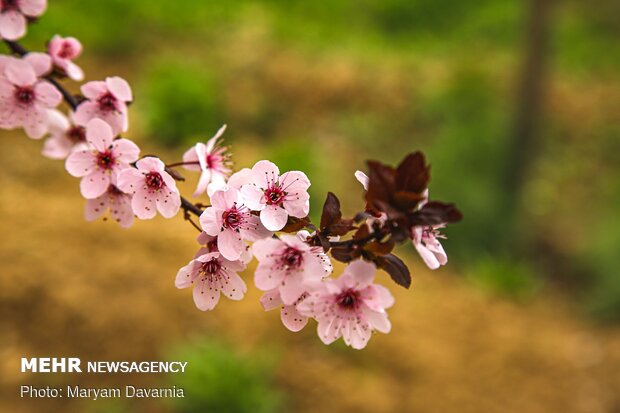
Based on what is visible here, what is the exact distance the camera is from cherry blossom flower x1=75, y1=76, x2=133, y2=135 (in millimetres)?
1187

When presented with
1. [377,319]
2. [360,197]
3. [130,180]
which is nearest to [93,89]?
[130,180]

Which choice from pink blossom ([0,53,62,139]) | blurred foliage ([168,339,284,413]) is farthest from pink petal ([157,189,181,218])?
blurred foliage ([168,339,284,413])

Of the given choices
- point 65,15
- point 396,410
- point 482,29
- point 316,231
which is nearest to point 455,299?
point 396,410

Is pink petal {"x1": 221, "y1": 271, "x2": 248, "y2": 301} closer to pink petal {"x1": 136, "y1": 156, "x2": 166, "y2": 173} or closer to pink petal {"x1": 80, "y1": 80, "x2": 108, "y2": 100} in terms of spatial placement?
pink petal {"x1": 136, "y1": 156, "x2": 166, "y2": 173}

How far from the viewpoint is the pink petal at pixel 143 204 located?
1021 mm

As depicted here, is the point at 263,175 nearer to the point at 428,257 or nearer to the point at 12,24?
the point at 428,257

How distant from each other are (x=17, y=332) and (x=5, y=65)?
7.45 feet

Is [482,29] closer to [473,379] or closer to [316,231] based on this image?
[473,379]

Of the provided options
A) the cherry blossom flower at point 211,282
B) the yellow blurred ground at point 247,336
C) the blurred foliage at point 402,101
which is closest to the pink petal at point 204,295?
the cherry blossom flower at point 211,282

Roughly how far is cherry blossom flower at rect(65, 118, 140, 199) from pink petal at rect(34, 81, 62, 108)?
5.0 inches

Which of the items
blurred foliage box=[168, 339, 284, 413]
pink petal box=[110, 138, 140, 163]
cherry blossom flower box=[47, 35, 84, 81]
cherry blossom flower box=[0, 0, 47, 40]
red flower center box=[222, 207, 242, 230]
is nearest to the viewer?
red flower center box=[222, 207, 242, 230]

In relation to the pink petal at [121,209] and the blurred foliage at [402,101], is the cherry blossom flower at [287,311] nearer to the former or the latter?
the pink petal at [121,209]

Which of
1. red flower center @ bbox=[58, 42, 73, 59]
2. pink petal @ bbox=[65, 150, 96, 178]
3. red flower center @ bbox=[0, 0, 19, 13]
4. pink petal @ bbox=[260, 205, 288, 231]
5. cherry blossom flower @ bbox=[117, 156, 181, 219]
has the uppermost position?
red flower center @ bbox=[58, 42, 73, 59]

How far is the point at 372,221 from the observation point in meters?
0.91
